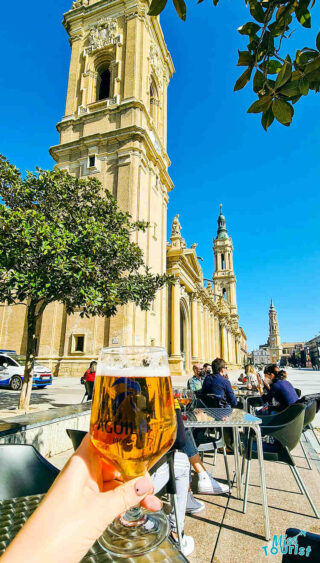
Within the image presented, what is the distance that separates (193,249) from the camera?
2978 centimetres

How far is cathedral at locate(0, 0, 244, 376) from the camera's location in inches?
717

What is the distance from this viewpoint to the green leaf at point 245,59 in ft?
6.02

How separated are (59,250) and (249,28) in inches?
213

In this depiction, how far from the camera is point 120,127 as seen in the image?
2045cm

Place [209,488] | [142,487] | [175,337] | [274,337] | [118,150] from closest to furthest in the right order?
[142,487] → [209,488] → [118,150] → [175,337] → [274,337]

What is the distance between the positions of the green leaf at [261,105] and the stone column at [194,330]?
91.6ft

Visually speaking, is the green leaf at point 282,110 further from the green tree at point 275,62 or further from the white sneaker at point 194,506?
the white sneaker at point 194,506

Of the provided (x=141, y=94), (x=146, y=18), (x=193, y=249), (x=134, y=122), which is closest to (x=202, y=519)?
(x=134, y=122)

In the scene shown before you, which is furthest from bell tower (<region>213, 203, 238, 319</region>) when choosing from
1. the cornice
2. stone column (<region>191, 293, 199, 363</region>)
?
the cornice

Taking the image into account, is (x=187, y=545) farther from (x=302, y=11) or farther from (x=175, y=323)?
(x=175, y=323)

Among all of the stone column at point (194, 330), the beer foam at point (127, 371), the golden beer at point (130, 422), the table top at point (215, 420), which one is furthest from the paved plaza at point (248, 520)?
the stone column at point (194, 330)

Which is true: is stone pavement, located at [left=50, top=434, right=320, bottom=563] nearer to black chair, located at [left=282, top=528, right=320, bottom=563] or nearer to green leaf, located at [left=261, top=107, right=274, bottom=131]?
black chair, located at [left=282, top=528, right=320, bottom=563]

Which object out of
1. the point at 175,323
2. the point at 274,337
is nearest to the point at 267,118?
the point at 175,323

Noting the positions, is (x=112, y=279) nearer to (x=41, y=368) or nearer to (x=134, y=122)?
(x=41, y=368)
